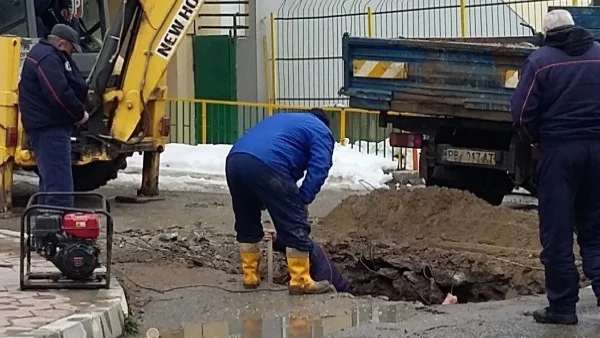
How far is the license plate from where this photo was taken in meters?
11.9

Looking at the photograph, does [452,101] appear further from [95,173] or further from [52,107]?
[95,173]

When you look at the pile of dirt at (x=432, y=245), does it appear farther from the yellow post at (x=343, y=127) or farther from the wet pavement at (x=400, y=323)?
the yellow post at (x=343, y=127)

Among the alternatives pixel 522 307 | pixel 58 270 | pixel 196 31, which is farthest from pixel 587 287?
pixel 196 31

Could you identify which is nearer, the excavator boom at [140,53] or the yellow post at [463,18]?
the excavator boom at [140,53]

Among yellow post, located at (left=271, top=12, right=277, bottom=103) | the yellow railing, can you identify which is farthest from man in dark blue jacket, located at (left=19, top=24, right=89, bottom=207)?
yellow post, located at (left=271, top=12, right=277, bottom=103)

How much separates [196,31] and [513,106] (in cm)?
1434

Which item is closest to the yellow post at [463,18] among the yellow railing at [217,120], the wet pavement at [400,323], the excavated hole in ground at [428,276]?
the yellow railing at [217,120]

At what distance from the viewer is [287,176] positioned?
8156 millimetres

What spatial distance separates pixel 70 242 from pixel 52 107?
2.25m

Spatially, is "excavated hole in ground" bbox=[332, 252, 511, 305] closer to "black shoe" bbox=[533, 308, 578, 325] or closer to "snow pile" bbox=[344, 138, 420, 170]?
"black shoe" bbox=[533, 308, 578, 325]

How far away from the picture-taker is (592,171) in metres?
7.18

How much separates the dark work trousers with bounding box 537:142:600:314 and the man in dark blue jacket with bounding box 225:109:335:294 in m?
1.60

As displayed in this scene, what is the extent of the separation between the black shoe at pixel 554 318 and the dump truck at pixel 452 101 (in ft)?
12.7

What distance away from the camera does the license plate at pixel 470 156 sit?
11914mm
